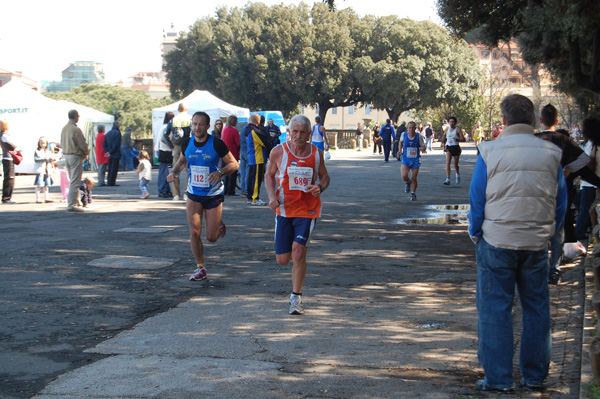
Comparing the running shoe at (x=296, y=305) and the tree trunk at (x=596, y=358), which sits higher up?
the tree trunk at (x=596, y=358)

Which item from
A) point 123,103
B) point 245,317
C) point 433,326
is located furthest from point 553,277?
point 123,103

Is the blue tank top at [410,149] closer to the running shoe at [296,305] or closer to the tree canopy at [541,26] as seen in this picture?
the tree canopy at [541,26]

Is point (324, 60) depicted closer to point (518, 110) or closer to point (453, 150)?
point (453, 150)

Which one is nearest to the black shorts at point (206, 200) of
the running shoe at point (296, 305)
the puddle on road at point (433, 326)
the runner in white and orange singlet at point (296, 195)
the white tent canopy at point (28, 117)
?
the runner in white and orange singlet at point (296, 195)

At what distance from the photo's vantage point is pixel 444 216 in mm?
13617

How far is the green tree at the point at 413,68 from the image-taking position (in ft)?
193

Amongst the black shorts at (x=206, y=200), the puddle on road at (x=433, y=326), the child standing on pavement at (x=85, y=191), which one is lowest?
the puddle on road at (x=433, y=326)

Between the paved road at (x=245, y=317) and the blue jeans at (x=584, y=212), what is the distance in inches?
52.7

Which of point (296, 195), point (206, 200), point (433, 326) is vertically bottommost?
point (433, 326)

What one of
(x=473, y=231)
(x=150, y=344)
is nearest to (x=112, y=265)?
(x=150, y=344)

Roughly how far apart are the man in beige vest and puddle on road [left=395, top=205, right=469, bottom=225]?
26.2 ft

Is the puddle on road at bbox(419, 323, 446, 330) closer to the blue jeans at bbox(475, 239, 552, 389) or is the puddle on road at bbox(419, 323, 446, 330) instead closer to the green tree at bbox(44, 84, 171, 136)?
the blue jeans at bbox(475, 239, 552, 389)

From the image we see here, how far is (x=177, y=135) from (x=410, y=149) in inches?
203

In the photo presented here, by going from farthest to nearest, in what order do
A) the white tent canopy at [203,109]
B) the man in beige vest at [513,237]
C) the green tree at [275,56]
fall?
1. the green tree at [275,56]
2. the white tent canopy at [203,109]
3. the man in beige vest at [513,237]
